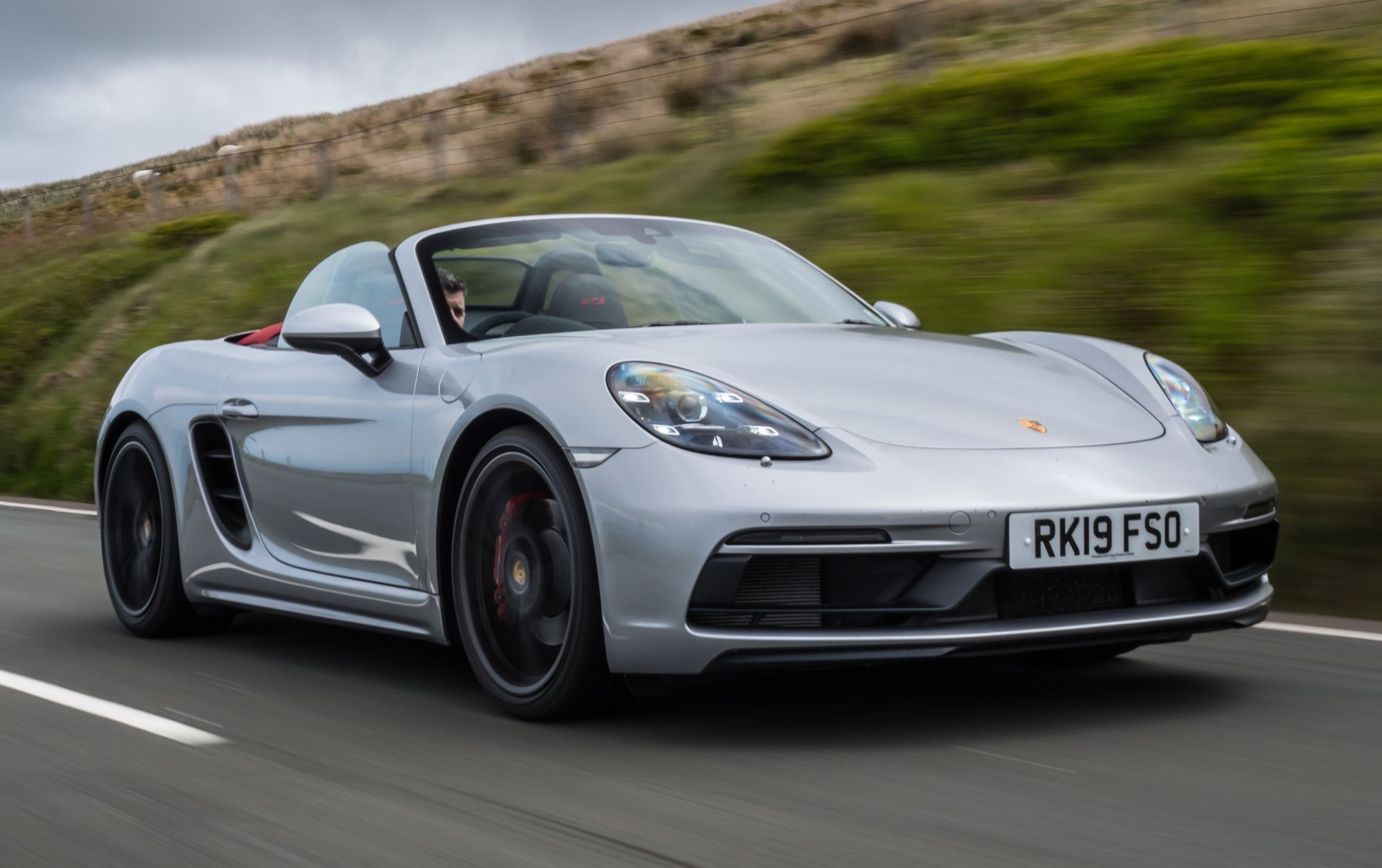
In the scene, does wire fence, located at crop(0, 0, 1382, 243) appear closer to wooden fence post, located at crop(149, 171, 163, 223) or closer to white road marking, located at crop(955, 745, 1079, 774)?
wooden fence post, located at crop(149, 171, 163, 223)

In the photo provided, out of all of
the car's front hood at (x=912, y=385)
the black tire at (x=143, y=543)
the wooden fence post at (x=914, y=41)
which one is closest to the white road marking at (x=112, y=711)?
the black tire at (x=143, y=543)

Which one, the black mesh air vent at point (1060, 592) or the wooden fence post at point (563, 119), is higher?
the wooden fence post at point (563, 119)

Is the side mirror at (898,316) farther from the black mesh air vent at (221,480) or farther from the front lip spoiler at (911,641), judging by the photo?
the black mesh air vent at (221,480)

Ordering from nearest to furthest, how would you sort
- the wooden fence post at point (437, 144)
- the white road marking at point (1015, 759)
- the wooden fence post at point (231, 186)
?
1. the white road marking at point (1015, 759)
2. the wooden fence post at point (437, 144)
3. the wooden fence post at point (231, 186)

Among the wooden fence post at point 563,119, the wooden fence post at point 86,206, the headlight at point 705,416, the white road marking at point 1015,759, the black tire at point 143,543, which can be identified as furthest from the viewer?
the wooden fence post at point 86,206

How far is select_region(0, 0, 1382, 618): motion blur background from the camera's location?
23.4 feet

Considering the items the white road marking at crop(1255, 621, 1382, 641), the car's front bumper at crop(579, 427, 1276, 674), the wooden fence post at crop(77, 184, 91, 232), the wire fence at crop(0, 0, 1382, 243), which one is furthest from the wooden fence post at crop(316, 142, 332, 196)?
the car's front bumper at crop(579, 427, 1276, 674)

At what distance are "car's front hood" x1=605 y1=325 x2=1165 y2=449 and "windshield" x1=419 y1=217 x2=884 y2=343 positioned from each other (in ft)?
1.04

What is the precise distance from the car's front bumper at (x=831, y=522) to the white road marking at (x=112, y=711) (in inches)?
42.1

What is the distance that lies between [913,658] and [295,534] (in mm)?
2158

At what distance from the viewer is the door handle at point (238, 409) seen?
17.2ft

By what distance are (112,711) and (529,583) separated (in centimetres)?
125

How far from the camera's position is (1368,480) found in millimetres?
5965

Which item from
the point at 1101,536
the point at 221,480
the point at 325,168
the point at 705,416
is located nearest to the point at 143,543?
the point at 221,480
